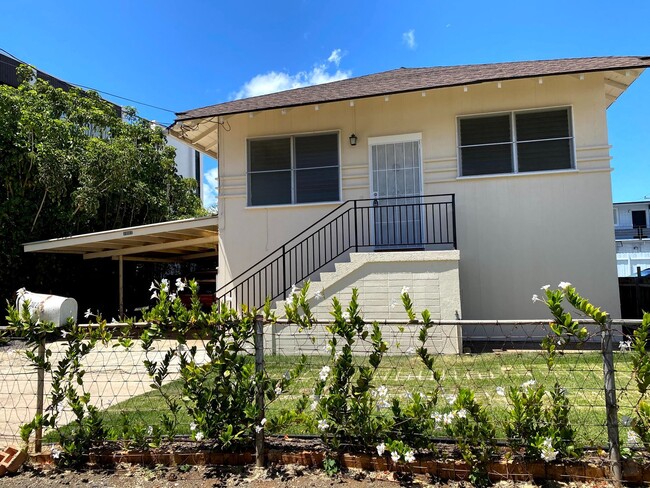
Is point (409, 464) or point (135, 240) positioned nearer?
point (409, 464)

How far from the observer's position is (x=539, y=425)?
310 cm

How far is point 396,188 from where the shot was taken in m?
9.62

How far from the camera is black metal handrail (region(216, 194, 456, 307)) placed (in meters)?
9.15

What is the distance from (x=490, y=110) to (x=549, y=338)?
23.5ft

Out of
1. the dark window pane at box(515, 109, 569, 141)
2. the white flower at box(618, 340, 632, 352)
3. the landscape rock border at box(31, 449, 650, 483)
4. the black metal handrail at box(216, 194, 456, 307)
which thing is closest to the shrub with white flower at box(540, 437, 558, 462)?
the landscape rock border at box(31, 449, 650, 483)

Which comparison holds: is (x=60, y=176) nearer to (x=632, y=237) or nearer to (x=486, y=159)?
(x=486, y=159)

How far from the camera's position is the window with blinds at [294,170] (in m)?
9.95

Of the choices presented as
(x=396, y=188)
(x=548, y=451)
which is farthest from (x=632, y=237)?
(x=548, y=451)

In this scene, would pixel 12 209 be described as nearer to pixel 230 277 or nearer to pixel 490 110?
pixel 230 277

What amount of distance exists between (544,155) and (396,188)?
3.02 m

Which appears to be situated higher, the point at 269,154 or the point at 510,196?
the point at 269,154

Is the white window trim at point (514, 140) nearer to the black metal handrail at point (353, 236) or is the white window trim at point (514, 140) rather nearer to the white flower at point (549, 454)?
the black metal handrail at point (353, 236)

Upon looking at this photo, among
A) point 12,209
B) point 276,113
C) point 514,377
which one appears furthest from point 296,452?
point 12,209

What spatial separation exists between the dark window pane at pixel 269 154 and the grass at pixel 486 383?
15.8 feet
